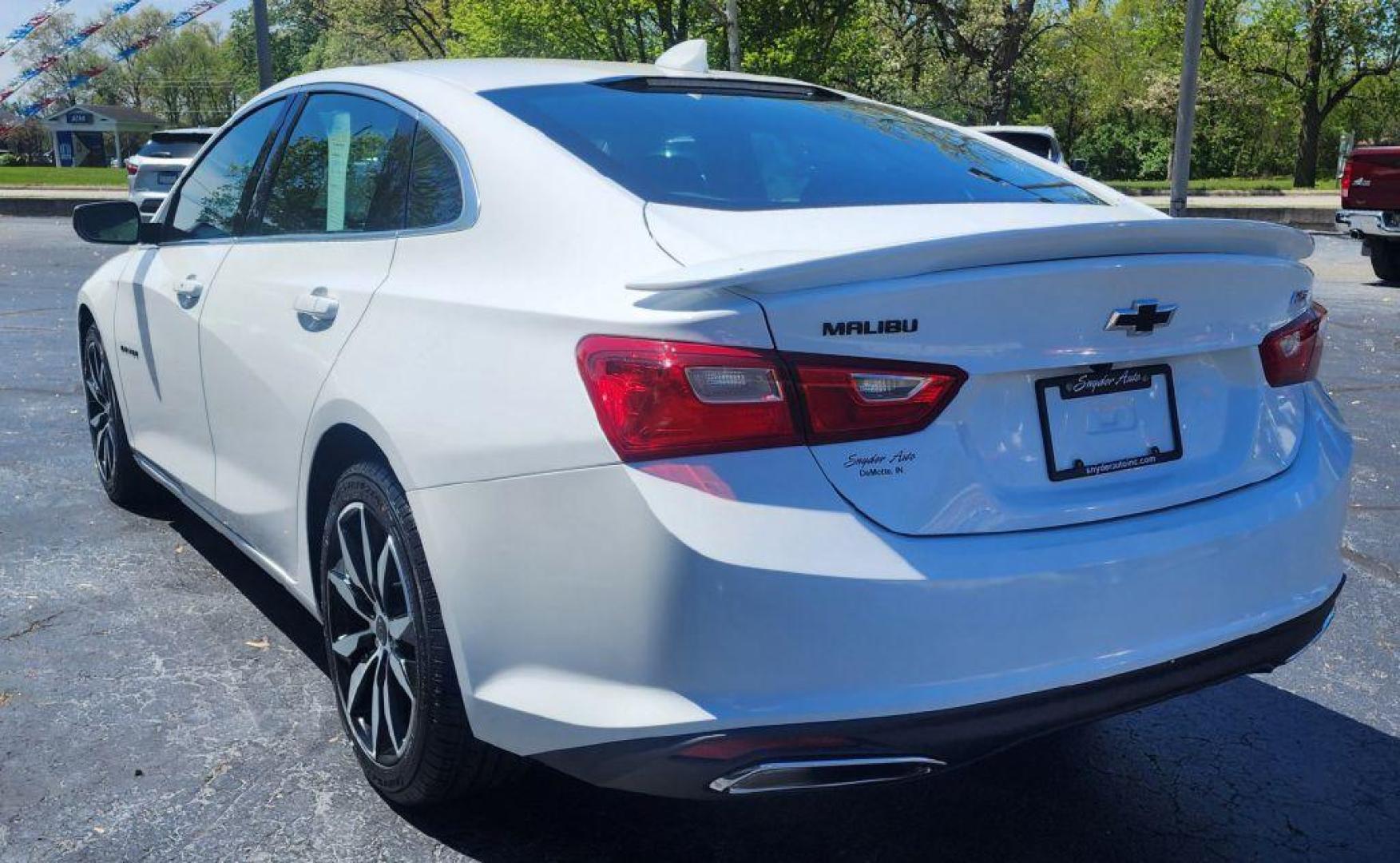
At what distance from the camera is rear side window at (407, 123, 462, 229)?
2.76 m

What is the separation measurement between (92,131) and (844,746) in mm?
116519

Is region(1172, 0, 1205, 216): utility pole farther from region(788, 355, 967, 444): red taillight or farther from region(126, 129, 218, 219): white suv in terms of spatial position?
region(788, 355, 967, 444): red taillight

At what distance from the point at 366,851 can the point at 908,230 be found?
1.67 meters

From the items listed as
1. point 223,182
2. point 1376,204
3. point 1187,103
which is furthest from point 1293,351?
point 1187,103

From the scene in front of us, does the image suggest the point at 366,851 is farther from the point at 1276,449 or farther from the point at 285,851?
the point at 1276,449

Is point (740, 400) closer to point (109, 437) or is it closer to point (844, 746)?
point (844, 746)

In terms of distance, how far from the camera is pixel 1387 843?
274 centimetres

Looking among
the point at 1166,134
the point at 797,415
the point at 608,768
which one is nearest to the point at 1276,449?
the point at 797,415

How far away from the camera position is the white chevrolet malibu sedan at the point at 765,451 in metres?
2.06

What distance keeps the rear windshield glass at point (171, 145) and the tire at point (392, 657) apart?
1600 cm

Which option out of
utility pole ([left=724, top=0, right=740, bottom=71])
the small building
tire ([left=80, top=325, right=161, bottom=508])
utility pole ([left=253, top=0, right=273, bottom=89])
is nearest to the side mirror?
tire ([left=80, top=325, right=161, bottom=508])

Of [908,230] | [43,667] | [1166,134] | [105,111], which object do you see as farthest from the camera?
[105,111]

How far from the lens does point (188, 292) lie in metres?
3.79

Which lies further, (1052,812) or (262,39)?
(262,39)
